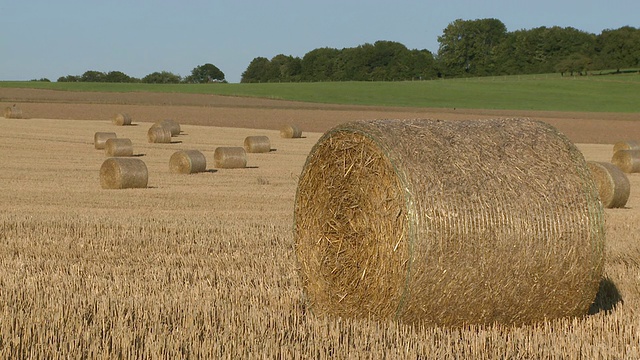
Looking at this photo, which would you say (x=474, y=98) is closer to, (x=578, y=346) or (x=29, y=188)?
(x=29, y=188)

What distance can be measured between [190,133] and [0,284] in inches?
1225

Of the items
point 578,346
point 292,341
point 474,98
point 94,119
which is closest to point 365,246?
point 292,341

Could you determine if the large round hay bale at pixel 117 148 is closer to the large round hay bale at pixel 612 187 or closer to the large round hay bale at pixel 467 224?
the large round hay bale at pixel 612 187

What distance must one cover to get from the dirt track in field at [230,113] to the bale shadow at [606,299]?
3580 centimetres

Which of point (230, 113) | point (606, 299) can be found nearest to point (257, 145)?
point (230, 113)

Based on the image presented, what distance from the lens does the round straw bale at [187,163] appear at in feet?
79.6

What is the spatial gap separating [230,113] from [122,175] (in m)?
32.9

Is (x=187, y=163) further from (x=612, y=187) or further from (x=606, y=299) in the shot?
(x=606, y=299)

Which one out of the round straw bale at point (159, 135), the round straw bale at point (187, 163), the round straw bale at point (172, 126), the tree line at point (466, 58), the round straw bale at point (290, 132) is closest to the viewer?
the round straw bale at point (187, 163)

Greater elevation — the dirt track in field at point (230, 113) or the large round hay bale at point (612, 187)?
the large round hay bale at point (612, 187)

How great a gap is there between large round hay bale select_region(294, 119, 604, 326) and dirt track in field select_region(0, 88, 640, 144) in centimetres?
3748

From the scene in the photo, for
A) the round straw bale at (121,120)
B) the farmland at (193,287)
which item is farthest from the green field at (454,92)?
the farmland at (193,287)

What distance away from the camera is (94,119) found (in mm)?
46719

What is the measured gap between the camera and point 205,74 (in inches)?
5546
